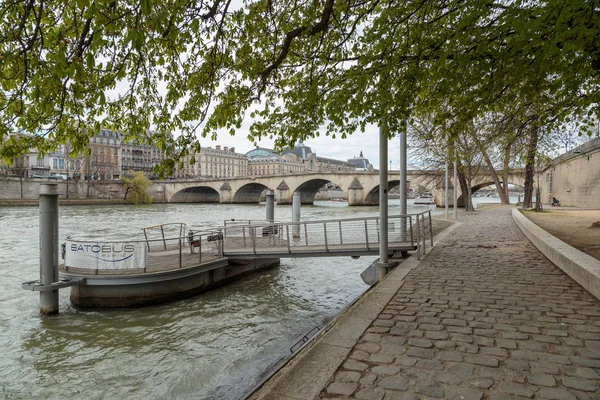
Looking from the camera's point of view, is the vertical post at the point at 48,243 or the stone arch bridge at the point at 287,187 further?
the stone arch bridge at the point at 287,187

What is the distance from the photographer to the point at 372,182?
60.4 metres

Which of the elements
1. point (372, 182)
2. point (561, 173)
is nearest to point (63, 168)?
point (372, 182)

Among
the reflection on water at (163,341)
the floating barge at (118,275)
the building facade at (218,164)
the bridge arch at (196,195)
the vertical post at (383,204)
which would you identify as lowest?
the reflection on water at (163,341)

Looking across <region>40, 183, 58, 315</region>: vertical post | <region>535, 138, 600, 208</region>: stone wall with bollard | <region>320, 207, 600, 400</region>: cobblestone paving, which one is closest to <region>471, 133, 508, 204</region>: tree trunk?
<region>535, 138, 600, 208</region>: stone wall with bollard

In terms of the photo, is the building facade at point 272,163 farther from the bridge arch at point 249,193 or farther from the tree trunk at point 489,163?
the tree trunk at point 489,163

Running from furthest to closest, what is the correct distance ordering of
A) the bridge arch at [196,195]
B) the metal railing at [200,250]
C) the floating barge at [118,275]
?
the bridge arch at [196,195] < the metal railing at [200,250] < the floating barge at [118,275]

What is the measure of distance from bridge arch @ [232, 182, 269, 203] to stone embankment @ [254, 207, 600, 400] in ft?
223

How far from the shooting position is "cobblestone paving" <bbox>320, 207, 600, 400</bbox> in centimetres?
307

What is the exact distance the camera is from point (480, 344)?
3.92 meters

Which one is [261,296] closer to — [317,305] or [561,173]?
[317,305]

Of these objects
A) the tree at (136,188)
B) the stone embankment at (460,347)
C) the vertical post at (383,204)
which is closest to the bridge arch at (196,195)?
the tree at (136,188)

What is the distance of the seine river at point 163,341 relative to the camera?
556 centimetres

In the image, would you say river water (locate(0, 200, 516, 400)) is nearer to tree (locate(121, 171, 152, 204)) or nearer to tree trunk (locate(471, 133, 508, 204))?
tree trunk (locate(471, 133, 508, 204))

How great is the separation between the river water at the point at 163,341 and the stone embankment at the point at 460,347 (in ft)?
6.75
